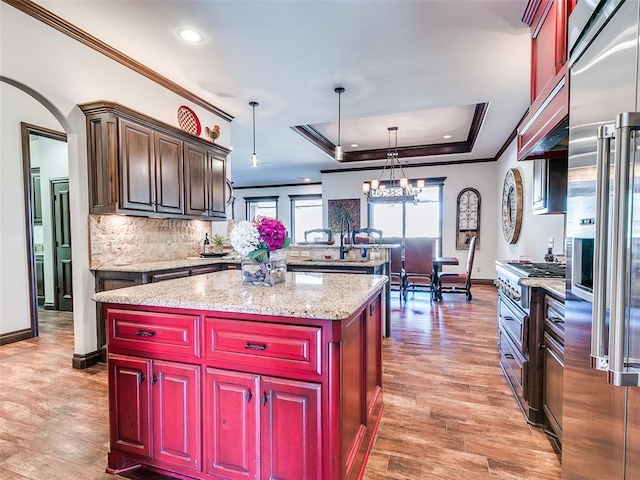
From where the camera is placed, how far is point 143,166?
324 cm

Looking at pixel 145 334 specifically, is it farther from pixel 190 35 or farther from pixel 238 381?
pixel 190 35

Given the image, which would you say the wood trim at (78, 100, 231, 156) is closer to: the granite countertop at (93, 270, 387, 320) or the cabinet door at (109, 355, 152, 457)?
the granite countertop at (93, 270, 387, 320)

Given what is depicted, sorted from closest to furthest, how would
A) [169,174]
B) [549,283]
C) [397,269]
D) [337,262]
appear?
[549,283], [169,174], [337,262], [397,269]

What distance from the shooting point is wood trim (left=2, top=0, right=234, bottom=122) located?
96.8 inches

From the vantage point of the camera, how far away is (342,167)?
8.31 meters

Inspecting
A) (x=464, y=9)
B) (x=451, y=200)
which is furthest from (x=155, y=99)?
(x=451, y=200)

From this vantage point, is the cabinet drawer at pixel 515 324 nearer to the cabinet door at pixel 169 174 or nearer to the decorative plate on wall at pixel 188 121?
the cabinet door at pixel 169 174

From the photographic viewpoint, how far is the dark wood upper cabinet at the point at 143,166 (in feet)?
9.71

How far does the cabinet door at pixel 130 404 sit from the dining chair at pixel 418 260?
15.7 ft

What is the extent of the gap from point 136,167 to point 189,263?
1101 millimetres

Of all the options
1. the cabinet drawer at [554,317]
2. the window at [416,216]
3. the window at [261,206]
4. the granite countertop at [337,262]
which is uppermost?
the window at [261,206]

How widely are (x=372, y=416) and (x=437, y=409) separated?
0.55 metres

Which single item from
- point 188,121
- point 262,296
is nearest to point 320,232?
point 188,121

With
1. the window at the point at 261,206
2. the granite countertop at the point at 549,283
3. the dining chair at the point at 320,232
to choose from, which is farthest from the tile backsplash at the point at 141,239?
the window at the point at 261,206
